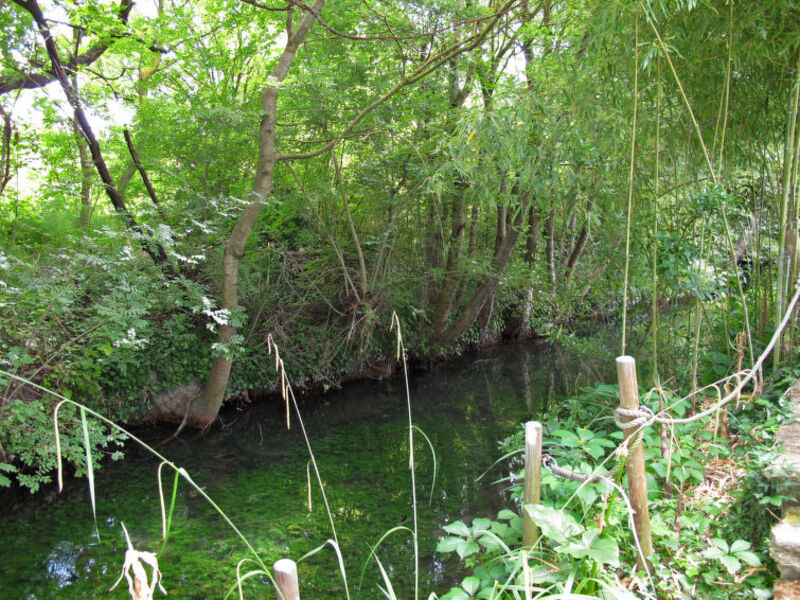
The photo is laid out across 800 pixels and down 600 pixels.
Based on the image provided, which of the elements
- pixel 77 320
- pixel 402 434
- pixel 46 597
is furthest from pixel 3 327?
pixel 402 434

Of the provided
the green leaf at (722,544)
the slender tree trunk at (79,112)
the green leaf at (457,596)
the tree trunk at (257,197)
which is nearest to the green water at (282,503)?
the tree trunk at (257,197)

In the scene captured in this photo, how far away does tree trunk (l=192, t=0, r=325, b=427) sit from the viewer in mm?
4730

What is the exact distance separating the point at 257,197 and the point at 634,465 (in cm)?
382

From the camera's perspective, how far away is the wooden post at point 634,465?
166cm

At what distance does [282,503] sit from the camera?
3.95m

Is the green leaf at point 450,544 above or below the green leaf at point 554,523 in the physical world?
below

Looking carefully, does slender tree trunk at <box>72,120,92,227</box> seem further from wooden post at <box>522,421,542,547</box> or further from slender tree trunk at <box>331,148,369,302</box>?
wooden post at <box>522,421,542,547</box>

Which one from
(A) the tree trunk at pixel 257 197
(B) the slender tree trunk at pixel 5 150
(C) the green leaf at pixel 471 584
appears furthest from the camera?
(B) the slender tree trunk at pixel 5 150

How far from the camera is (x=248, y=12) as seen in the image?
563cm

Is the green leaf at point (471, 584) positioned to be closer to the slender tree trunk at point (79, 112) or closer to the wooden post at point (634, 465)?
the wooden post at point (634, 465)

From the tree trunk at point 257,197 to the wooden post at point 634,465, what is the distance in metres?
3.67

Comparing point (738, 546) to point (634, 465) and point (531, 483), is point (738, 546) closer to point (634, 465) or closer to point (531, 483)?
point (634, 465)

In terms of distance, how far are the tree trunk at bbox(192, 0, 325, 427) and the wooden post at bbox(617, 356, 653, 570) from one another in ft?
12.0

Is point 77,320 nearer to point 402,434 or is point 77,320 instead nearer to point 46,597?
point 46,597
